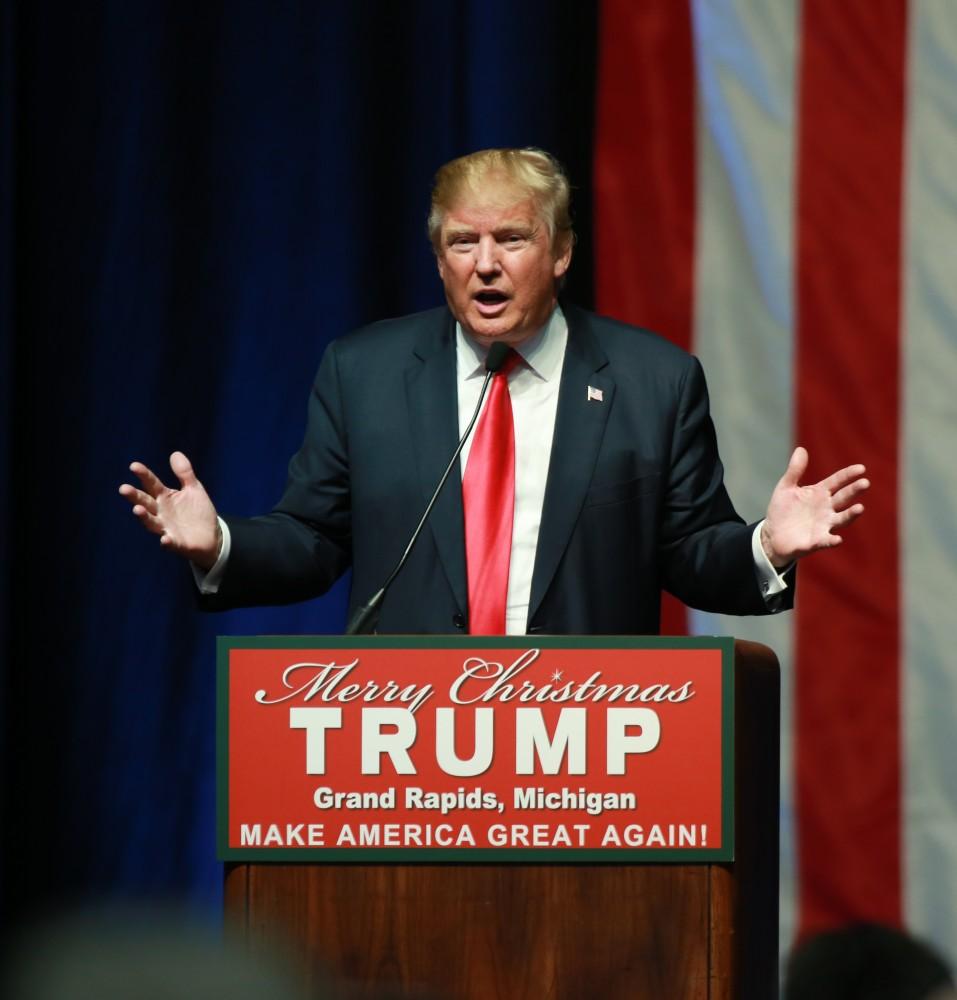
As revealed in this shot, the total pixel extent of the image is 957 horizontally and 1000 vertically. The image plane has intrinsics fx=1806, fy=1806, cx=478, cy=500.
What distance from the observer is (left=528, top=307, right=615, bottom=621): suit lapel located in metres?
2.49

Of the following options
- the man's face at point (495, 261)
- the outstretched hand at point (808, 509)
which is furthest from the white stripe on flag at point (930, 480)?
the outstretched hand at point (808, 509)

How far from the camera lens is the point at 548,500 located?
254cm

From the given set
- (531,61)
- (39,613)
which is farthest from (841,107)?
(39,613)

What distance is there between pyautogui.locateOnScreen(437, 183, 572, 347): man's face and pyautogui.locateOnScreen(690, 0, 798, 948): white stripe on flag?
1219 millimetres

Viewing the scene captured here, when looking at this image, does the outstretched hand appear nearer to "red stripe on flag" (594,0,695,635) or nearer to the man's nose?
the man's nose

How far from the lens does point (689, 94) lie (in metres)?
3.86

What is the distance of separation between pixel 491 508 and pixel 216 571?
395 millimetres

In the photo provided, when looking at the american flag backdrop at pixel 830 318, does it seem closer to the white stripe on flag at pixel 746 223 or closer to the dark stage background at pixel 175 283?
the white stripe on flag at pixel 746 223

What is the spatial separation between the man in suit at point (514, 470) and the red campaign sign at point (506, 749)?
47cm

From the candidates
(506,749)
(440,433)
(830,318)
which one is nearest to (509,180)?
(440,433)

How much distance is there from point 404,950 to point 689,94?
240 cm

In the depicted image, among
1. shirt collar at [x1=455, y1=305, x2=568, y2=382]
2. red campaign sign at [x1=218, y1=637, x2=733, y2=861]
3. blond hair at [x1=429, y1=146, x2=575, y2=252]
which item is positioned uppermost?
blond hair at [x1=429, y1=146, x2=575, y2=252]

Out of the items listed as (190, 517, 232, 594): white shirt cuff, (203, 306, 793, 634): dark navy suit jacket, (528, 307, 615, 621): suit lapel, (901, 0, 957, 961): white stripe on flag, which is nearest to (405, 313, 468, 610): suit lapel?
(203, 306, 793, 634): dark navy suit jacket

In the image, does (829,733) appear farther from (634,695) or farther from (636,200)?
(634,695)
